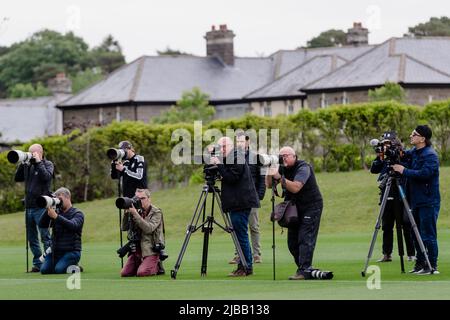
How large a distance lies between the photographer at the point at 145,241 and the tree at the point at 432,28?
371 feet

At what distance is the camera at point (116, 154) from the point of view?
21703mm

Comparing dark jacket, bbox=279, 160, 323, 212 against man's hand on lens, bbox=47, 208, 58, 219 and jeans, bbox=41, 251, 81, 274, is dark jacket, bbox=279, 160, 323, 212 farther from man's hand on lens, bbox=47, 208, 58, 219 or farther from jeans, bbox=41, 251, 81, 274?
jeans, bbox=41, 251, 81, 274

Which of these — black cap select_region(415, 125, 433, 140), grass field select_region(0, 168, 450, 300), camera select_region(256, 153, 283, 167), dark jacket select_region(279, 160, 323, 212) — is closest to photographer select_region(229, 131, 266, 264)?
grass field select_region(0, 168, 450, 300)

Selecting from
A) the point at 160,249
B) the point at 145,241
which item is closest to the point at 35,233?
the point at 145,241

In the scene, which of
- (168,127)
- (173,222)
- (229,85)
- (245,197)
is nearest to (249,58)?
(229,85)

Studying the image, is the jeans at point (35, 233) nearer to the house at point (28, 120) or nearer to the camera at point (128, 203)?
the camera at point (128, 203)

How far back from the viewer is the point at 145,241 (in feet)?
69.7

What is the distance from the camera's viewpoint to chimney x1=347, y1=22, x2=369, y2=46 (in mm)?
99000

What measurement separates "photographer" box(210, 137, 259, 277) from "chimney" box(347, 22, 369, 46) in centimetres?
7928

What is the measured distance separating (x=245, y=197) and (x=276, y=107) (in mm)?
68549

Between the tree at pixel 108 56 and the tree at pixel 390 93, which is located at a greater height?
the tree at pixel 108 56

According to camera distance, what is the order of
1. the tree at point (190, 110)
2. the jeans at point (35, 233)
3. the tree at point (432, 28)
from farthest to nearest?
the tree at point (432, 28) < the tree at point (190, 110) < the jeans at point (35, 233)

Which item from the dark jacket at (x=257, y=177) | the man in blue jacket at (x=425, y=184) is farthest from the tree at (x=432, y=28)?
the man in blue jacket at (x=425, y=184)
